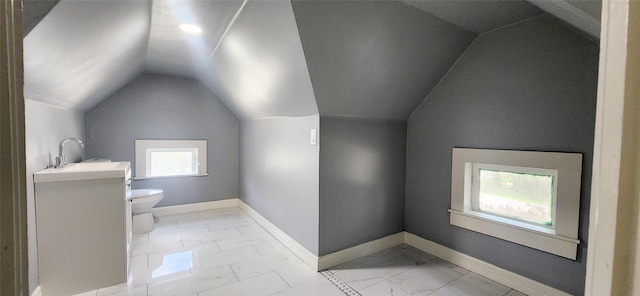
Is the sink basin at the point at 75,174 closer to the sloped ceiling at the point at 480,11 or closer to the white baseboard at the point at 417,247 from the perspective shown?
the white baseboard at the point at 417,247

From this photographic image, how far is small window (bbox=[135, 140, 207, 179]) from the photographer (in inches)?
143

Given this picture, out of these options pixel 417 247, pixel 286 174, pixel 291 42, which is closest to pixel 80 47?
pixel 291 42

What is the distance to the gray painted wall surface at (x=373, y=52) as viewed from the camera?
165 cm

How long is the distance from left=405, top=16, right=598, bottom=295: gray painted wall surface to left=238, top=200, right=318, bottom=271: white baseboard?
116 centimetres

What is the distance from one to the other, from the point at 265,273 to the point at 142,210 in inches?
70.5

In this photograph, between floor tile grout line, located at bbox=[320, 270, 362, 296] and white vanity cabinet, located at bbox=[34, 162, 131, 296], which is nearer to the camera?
white vanity cabinet, located at bbox=[34, 162, 131, 296]

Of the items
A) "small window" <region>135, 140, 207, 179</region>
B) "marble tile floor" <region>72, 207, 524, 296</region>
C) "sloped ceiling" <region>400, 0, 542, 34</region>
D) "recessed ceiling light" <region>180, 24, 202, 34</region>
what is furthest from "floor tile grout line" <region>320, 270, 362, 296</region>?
"small window" <region>135, 140, 207, 179</region>

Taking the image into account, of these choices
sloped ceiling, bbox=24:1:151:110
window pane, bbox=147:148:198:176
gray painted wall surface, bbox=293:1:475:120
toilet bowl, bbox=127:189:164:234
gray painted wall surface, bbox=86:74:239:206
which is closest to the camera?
sloped ceiling, bbox=24:1:151:110

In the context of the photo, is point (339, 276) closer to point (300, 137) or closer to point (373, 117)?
point (300, 137)

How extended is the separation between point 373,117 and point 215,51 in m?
1.68

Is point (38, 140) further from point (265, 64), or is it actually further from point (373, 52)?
point (373, 52)

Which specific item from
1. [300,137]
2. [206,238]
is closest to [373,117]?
[300,137]

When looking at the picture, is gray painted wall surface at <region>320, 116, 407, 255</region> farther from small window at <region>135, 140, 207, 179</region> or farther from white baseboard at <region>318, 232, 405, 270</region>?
small window at <region>135, 140, 207, 179</region>

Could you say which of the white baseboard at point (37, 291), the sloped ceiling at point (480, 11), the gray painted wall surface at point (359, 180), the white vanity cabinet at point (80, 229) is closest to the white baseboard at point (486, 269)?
the gray painted wall surface at point (359, 180)
